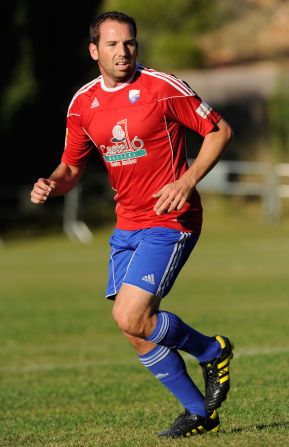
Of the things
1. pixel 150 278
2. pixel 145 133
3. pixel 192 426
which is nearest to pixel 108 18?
pixel 145 133

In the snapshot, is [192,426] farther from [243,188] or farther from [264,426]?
[243,188]

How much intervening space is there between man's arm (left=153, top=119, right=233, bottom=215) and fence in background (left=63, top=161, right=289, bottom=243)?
24.1 meters

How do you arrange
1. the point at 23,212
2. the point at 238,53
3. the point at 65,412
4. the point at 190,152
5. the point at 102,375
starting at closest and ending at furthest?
the point at 65,412, the point at 102,375, the point at 23,212, the point at 190,152, the point at 238,53

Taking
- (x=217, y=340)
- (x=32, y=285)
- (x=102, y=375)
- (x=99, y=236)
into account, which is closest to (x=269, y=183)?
(x=99, y=236)

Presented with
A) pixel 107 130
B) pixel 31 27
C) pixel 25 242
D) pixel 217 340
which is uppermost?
pixel 31 27

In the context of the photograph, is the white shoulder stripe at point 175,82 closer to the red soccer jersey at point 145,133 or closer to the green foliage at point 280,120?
the red soccer jersey at point 145,133

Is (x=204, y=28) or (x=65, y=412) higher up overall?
(x=204, y=28)

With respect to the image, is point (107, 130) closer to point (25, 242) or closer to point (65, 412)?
point (65, 412)

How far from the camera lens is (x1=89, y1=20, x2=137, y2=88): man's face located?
23.0ft

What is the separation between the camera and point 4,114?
1239 inches

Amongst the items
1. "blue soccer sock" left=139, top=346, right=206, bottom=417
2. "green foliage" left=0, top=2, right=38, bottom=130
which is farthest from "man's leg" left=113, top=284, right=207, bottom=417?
"green foliage" left=0, top=2, right=38, bottom=130

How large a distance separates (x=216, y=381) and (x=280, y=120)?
101 feet

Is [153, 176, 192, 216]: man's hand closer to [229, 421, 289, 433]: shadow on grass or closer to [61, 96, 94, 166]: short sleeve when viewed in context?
[61, 96, 94, 166]: short sleeve

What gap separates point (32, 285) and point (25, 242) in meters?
10.9
